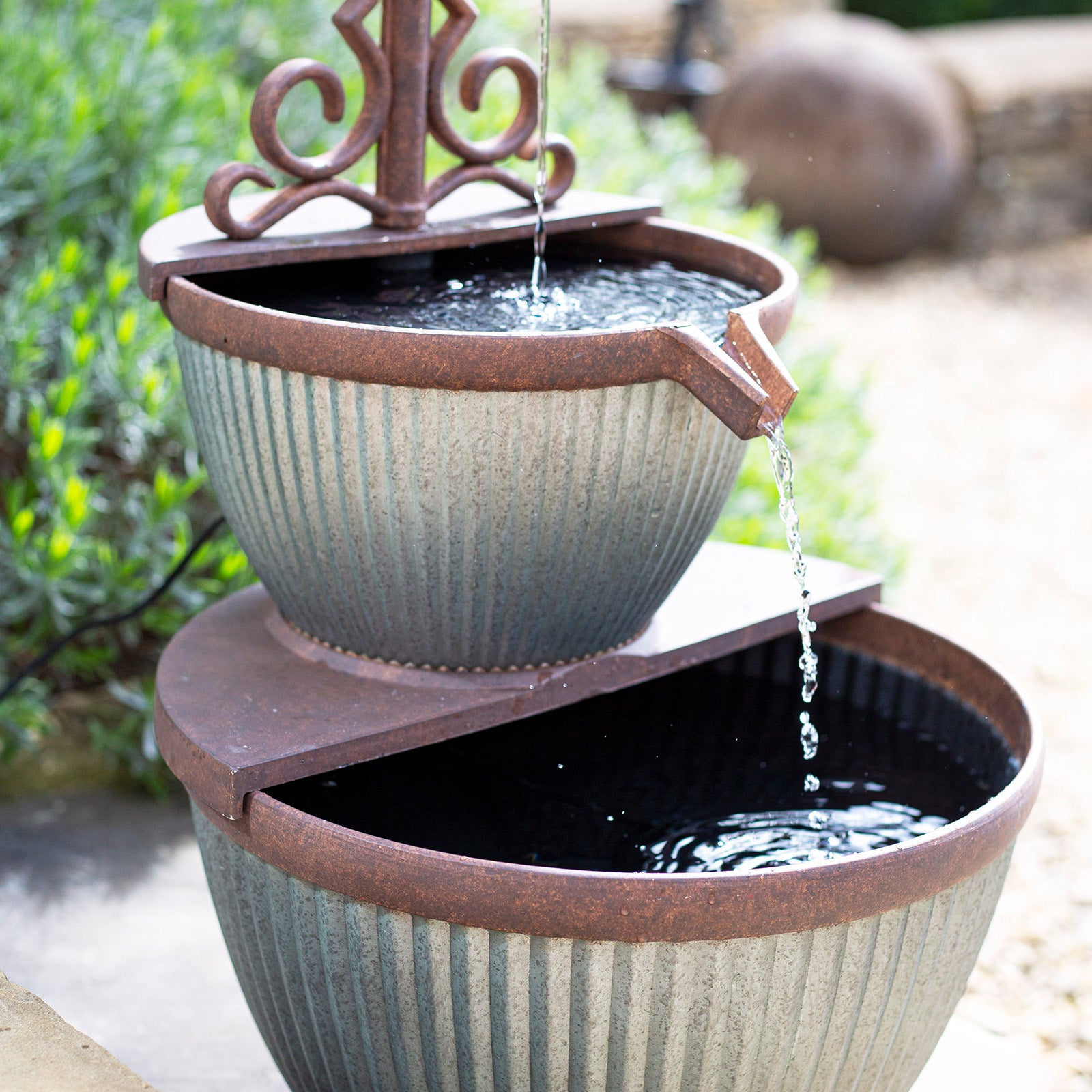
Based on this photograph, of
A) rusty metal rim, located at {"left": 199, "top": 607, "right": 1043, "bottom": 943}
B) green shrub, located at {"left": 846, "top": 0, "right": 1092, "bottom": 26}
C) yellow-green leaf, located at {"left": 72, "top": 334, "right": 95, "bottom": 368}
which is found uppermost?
green shrub, located at {"left": 846, "top": 0, "right": 1092, "bottom": 26}

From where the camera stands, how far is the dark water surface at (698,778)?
1.77m

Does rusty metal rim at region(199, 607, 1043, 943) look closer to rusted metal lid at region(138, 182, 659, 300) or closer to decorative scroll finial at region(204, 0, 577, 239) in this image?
rusted metal lid at region(138, 182, 659, 300)

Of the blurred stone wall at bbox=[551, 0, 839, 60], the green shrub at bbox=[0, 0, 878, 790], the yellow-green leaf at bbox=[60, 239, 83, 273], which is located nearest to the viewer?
the green shrub at bbox=[0, 0, 878, 790]

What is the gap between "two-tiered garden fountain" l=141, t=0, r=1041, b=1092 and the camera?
142cm

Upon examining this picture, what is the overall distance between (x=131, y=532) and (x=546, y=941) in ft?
5.68

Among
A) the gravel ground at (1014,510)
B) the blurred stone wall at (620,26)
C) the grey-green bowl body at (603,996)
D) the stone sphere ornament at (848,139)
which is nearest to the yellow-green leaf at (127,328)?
the grey-green bowl body at (603,996)

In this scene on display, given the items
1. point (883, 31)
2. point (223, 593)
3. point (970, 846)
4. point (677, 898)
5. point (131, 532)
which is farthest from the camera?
point (883, 31)

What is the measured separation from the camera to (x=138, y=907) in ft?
7.89

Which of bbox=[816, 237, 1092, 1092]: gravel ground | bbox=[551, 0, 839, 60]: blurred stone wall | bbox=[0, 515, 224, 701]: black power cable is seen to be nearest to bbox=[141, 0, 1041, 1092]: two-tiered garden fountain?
bbox=[0, 515, 224, 701]: black power cable

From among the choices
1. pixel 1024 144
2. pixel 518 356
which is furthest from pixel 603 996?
pixel 1024 144

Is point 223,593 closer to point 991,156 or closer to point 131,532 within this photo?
point 131,532

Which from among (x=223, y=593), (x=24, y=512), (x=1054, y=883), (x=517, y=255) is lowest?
(x=1054, y=883)

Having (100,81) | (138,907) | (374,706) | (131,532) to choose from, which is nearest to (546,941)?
(374,706)

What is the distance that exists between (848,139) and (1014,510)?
2.81 metres
